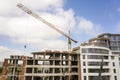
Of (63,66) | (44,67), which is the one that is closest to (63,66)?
(63,66)

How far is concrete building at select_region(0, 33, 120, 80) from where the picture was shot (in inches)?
2913

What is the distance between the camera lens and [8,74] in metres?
73.5

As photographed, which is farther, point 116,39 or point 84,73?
point 116,39

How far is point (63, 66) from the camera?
77250 mm

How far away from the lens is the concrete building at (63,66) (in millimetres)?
74000

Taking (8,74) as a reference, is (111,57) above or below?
above

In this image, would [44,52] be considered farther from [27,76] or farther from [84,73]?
[84,73]

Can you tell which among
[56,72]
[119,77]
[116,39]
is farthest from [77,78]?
[116,39]

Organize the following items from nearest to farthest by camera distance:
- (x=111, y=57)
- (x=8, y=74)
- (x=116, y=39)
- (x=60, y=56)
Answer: (x=8, y=74) → (x=60, y=56) → (x=111, y=57) → (x=116, y=39)

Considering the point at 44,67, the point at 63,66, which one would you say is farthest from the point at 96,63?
the point at 44,67

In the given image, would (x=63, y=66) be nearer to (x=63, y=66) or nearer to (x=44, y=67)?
(x=63, y=66)

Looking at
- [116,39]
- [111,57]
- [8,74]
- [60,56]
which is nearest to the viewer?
[8,74]

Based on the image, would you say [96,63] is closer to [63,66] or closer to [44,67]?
[63,66]

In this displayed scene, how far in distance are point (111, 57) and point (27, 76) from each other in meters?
45.0
